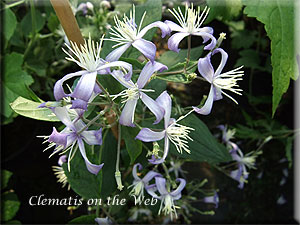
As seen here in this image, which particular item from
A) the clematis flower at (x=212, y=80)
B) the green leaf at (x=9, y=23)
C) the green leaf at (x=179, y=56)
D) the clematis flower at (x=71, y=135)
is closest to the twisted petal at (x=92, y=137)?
the clematis flower at (x=71, y=135)

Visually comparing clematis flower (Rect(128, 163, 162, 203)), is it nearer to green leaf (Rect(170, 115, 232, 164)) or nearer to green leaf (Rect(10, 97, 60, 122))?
green leaf (Rect(170, 115, 232, 164))

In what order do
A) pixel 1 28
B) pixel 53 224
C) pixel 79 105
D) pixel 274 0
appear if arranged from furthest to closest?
pixel 53 224
pixel 1 28
pixel 274 0
pixel 79 105

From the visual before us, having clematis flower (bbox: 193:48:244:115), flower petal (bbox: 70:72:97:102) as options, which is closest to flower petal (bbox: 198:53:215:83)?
clematis flower (bbox: 193:48:244:115)

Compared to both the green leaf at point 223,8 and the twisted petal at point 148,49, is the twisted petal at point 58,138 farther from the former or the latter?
the green leaf at point 223,8

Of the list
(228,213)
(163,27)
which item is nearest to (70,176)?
(163,27)

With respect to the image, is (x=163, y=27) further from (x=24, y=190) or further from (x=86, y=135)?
(x=24, y=190)

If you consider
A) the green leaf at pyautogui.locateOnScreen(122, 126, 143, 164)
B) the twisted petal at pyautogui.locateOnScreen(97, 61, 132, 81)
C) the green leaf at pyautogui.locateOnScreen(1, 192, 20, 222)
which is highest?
the twisted petal at pyautogui.locateOnScreen(97, 61, 132, 81)

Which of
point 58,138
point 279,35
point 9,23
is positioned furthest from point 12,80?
point 279,35
